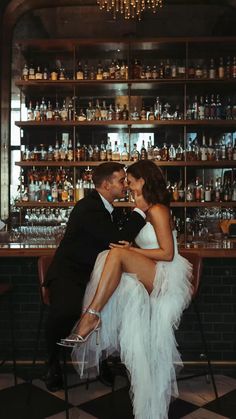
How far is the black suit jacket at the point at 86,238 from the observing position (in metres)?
2.66

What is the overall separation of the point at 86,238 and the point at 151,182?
471 mm

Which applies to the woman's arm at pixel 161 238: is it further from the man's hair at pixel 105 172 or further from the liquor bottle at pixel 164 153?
the liquor bottle at pixel 164 153

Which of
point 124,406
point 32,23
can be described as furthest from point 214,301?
point 32,23

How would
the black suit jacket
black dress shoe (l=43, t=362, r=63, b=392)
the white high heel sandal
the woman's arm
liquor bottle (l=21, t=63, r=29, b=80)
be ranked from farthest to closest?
liquor bottle (l=21, t=63, r=29, b=80) < black dress shoe (l=43, t=362, r=63, b=392) < the black suit jacket < the woman's arm < the white high heel sandal

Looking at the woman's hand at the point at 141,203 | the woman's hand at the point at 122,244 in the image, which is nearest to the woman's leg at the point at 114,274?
the woman's hand at the point at 122,244

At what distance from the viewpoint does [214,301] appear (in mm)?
3289

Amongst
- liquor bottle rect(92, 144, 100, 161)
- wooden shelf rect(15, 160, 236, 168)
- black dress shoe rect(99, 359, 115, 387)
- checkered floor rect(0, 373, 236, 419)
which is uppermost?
liquor bottle rect(92, 144, 100, 161)

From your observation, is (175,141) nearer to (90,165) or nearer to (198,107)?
(198,107)

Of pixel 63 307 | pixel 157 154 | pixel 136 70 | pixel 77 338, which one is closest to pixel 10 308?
pixel 63 307

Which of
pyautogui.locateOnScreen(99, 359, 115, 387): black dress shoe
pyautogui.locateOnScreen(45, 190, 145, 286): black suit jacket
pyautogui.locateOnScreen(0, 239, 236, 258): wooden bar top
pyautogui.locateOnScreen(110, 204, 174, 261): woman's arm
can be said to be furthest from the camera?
pyautogui.locateOnScreen(0, 239, 236, 258): wooden bar top

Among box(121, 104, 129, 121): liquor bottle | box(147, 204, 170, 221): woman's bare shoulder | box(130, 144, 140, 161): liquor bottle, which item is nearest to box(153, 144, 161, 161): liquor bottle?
box(130, 144, 140, 161): liquor bottle

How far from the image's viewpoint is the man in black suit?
2602mm

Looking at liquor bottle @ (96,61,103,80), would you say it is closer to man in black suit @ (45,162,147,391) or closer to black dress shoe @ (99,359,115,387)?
man in black suit @ (45,162,147,391)

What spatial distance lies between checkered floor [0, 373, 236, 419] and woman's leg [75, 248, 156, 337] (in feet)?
1.97
